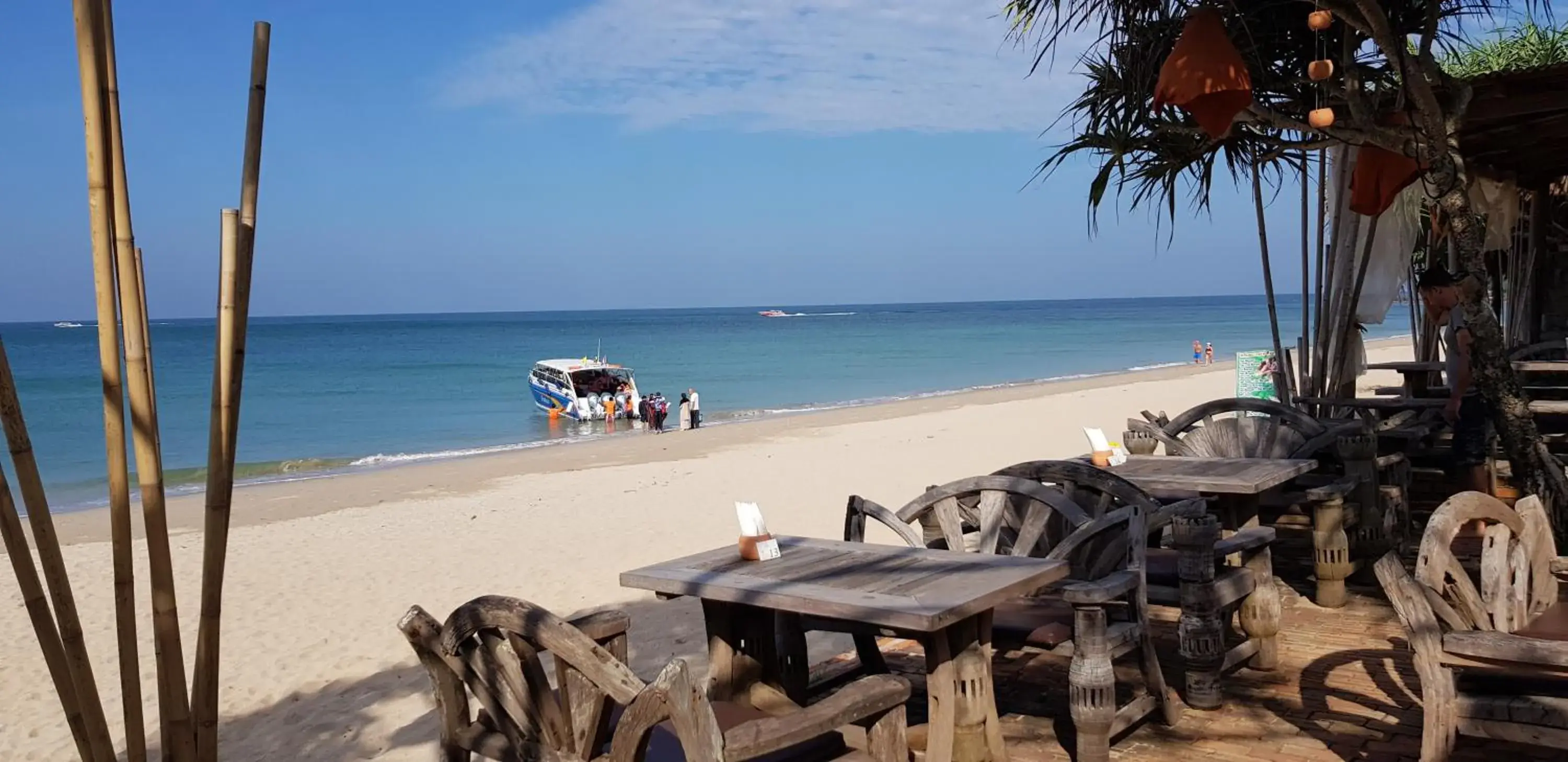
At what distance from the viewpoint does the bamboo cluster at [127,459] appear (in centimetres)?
181

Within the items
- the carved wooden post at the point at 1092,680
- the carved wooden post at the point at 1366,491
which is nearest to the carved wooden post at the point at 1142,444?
the carved wooden post at the point at 1366,491

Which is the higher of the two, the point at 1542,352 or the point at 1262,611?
the point at 1542,352

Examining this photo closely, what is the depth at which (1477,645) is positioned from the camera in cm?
253

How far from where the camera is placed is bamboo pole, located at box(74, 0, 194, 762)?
5.86ft

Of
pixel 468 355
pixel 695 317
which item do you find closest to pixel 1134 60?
pixel 468 355

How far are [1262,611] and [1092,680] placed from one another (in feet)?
3.73

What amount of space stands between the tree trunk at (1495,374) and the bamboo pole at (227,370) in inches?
161

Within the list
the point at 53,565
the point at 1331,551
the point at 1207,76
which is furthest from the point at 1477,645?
the point at 53,565

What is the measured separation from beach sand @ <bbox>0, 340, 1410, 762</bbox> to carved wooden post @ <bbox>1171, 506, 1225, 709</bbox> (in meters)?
1.94

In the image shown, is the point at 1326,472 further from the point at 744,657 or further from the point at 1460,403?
the point at 744,657

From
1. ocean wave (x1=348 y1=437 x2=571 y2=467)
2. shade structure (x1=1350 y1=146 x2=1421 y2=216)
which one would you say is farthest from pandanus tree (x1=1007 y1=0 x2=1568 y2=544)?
ocean wave (x1=348 y1=437 x2=571 y2=467)

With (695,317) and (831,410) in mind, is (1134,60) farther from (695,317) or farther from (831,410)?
(695,317)

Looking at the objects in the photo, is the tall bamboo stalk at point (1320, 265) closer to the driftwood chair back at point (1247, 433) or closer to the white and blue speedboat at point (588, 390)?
the driftwood chair back at point (1247, 433)

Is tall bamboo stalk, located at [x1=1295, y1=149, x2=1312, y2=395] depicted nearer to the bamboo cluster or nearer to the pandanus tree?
the pandanus tree
